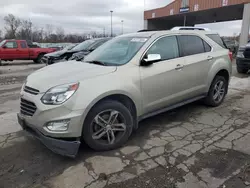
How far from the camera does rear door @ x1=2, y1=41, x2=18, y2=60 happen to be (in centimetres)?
1523

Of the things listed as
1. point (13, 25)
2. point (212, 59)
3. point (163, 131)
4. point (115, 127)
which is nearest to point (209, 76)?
point (212, 59)

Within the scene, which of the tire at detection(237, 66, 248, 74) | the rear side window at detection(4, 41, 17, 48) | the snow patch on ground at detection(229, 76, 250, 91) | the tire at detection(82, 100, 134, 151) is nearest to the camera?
the tire at detection(82, 100, 134, 151)

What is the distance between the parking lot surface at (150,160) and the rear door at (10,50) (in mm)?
12787

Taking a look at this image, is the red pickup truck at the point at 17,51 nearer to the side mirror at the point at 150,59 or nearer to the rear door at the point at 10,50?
the rear door at the point at 10,50

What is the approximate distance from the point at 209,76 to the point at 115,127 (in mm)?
2551

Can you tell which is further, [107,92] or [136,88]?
[136,88]

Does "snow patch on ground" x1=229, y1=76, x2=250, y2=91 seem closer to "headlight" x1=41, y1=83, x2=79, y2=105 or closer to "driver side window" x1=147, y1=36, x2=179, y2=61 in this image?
"driver side window" x1=147, y1=36, x2=179, y2=61

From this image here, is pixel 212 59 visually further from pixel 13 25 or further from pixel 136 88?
pixel 13 25

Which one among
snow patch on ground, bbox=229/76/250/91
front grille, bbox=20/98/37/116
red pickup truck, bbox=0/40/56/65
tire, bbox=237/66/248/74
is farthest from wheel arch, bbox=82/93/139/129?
red pickup truck, bbox=0/40/56/65

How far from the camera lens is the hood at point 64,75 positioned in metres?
2.89

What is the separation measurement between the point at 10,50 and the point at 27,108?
14583 millimetres

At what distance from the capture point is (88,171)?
2.76 metres

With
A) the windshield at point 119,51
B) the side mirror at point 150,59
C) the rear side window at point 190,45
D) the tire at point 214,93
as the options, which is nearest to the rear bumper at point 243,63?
the tire at point 214,93

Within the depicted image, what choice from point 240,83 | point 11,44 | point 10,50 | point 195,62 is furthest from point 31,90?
point 11,44
